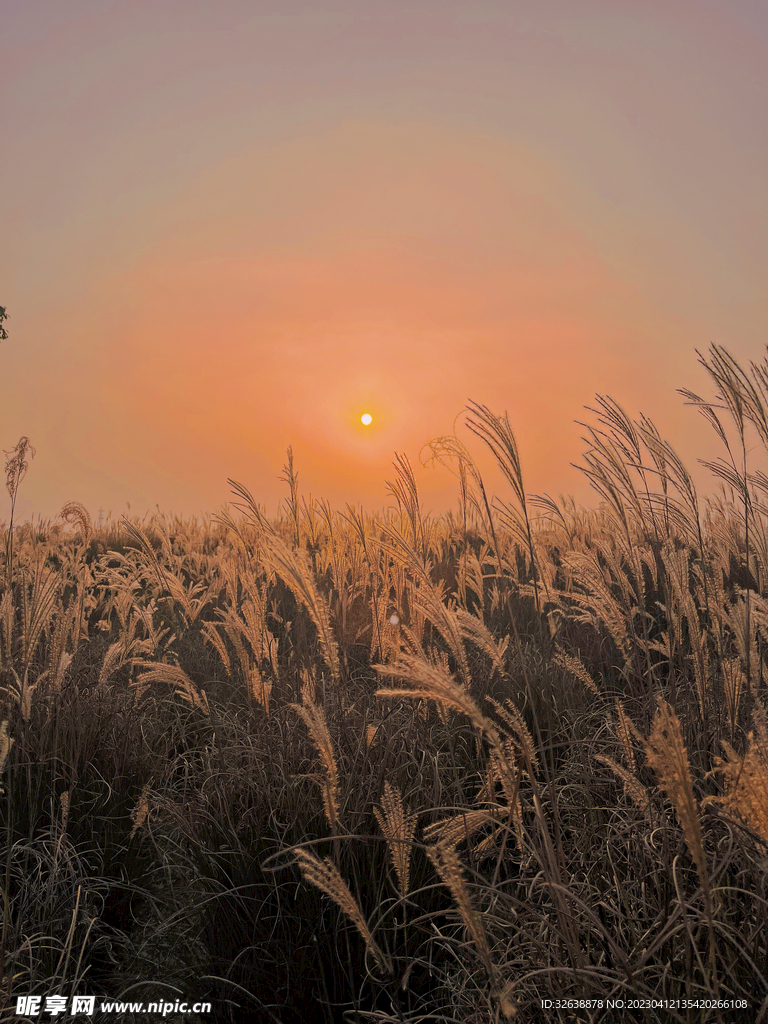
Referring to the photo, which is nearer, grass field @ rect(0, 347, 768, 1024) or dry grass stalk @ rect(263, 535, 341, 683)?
grass field @ rect(0, 347, 768, 1024)

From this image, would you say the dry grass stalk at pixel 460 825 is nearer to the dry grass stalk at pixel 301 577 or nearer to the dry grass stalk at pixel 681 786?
the dry grass stalk at pixel 681 786

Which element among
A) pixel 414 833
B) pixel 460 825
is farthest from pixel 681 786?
pixel 414 833

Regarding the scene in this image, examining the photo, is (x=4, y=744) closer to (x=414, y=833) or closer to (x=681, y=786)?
(x=414, y=833)

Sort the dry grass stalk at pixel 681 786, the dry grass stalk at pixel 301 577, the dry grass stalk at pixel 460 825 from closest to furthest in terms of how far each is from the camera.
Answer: the dry grass stalk at pixel 681 786 < the dry grass stalk at pixel 460 825 < the dry grass stalk at pixel 301 577

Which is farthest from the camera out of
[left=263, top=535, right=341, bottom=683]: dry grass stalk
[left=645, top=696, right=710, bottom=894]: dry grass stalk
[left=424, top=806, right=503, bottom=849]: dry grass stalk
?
[left=263, top=535, right=341, bottom=683]: dry grass stalk

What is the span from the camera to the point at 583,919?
56.8 inches

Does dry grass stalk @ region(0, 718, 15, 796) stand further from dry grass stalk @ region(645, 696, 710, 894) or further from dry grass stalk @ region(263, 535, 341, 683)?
dry grass stalk @ region(645, 696, 710, 894)

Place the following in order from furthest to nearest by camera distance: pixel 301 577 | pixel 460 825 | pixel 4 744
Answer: pixel 4 744 → pixel 301 577 → pixel 460 825

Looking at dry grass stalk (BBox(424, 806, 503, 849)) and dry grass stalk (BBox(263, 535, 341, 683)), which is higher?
dry grass stalk (BBox(263, 535, 341, 683))

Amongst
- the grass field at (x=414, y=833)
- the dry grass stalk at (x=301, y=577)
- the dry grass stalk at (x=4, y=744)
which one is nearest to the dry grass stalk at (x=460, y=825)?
the grass field at (x=414, y=833)

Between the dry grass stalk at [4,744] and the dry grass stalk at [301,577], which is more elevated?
the dry grass stalk at [301,577]

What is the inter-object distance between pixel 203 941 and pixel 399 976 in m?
0.50

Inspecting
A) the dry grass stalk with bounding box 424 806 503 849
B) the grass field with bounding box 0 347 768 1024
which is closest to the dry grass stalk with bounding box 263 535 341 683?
the grass field with bounding box 0 347 768 1024

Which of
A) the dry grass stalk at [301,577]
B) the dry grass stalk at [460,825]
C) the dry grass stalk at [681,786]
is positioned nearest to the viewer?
the dry grass stalk at [681,786]
